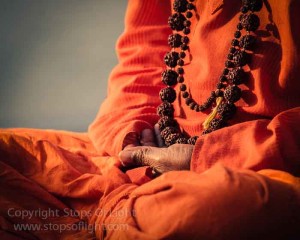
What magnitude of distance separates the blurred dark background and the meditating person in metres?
0.71

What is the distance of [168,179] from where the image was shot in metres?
0.70

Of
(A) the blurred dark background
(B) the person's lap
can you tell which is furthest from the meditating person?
(A) the blurred dark background

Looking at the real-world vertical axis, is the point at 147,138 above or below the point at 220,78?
below

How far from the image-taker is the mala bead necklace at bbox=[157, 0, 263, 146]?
2.81 ft

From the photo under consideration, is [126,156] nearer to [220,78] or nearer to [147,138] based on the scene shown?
[147,138]

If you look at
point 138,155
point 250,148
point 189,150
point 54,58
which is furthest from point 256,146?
point 54,58

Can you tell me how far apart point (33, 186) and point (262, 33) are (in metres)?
0.45

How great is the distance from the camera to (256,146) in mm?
783

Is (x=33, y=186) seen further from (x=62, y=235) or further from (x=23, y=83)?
(x=23, y=83)

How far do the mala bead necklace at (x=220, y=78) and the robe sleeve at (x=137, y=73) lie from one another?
0.07 metres

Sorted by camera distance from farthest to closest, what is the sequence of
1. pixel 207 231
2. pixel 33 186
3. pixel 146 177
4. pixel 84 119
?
pixel 84 119 → pixel 146 177 → pixel 33 186 → pixel 207 231

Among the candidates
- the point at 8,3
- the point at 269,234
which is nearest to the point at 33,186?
the point at 269,234

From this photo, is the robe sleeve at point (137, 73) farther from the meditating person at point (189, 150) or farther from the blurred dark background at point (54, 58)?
the blurred dark background at point (54, 58)

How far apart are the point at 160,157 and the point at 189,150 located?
0.05m
